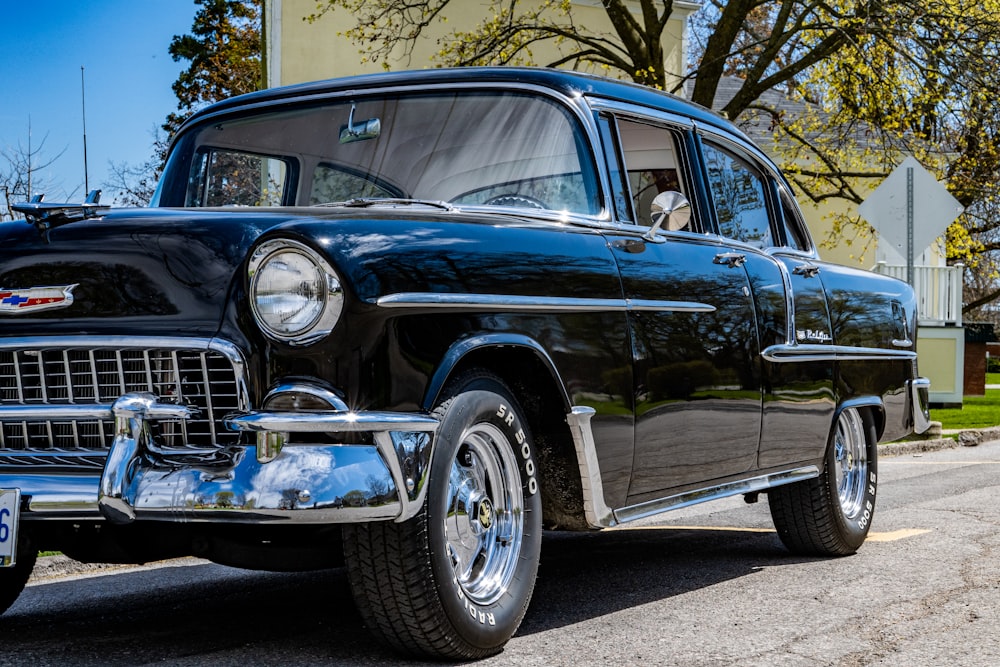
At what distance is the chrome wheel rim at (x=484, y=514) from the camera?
3912 millimetres

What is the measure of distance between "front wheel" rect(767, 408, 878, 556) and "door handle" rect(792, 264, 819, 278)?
0.71 meters

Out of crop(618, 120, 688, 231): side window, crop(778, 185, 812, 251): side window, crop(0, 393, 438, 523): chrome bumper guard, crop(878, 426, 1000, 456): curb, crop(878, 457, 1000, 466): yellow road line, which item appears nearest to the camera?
crop(0, 393, 438, 523): chrome bumper guard

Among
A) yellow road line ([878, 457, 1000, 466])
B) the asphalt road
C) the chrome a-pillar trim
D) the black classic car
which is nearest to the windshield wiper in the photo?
the black classic car

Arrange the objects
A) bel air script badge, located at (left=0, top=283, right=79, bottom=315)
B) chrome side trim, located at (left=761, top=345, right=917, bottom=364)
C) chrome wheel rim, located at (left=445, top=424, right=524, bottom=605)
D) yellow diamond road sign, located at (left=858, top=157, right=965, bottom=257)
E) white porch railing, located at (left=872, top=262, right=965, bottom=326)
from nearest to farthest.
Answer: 1. bel air script badge, located at (left=0, top=283, right=79, bottom=315)
2. chrome wheel rim, located at (left=445, top=424, right=524, bottom=605)
3. chrome side trim, located at (left=761, top=345, right=917, bottom=364)
4. yellow diamond road sign, located at (left=858, top=157, right=965, bottom=257)
5. white porch railing, located at (left=872, top=262, right=965, bottom=326)

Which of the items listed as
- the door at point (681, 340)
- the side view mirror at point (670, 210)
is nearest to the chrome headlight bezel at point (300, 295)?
the door at point (681, 340)

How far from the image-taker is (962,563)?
5.95 metres

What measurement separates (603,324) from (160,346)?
5.04ft

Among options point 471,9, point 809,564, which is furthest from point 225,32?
point 809,564

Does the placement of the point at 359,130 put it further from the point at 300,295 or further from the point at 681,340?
the point at 300,295

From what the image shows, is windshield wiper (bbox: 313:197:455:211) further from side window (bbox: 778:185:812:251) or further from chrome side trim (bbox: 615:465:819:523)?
side window (bbox: 778:185:812:251)

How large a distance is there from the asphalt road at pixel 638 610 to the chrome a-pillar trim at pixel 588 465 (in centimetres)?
38

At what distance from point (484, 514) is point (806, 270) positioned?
9.16 feet

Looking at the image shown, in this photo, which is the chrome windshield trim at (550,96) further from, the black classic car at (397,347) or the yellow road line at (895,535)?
the yellow road line at (895,535)

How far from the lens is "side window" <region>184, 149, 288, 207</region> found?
5.22 meters
